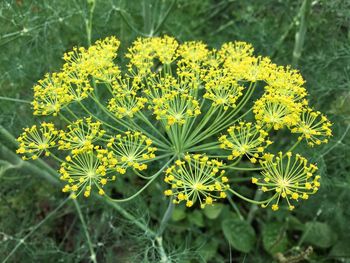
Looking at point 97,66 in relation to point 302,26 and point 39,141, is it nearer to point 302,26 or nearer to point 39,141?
point 39,141

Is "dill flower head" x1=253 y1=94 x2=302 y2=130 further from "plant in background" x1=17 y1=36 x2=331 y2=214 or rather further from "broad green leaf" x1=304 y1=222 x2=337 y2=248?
"broad green leaf" x1=304 y1=222 x2=337 y2=248

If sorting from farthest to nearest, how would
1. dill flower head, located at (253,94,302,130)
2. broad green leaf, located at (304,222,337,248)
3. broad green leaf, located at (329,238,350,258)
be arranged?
broad green leaf, located at (304,222,337,248), broad green leaf, located at (329,238,350,258), dill flower head, located at (253,94,302,130)

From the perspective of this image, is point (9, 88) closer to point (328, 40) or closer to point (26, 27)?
point (26, 27)

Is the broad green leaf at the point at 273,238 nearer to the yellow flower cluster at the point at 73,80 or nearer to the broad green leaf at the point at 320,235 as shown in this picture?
the broad green leaf at the point at 320,235

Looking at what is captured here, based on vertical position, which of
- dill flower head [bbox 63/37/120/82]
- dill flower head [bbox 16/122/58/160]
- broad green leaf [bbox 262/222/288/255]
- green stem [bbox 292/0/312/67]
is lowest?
dill flower head [bbox 16/122/58/160]

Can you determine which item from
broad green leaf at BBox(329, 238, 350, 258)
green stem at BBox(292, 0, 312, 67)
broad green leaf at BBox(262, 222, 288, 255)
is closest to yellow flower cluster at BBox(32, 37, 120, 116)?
green stem at BBox(292, 0, 312, 67)

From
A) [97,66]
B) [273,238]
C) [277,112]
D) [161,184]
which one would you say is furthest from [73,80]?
[273,238]

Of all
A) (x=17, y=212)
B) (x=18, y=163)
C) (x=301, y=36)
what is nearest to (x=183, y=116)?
(x=18, y=163)
